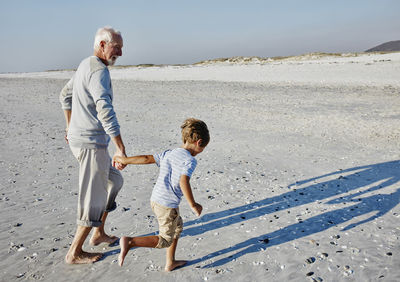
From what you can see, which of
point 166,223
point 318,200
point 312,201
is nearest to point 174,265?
point 166,223

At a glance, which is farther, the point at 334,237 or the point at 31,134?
the point at 31,134

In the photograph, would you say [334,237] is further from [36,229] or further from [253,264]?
[36,229]

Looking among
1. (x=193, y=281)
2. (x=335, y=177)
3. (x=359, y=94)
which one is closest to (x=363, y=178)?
(x=335, y=177)

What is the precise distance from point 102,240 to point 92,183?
111 centimetres

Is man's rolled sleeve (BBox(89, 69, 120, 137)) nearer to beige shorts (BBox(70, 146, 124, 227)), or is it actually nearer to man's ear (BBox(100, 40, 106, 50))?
man's ear (BBox(100, 40, 106, 50))

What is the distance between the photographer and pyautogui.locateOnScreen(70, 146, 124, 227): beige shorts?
142 inches

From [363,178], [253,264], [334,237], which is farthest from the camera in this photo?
[363,178]

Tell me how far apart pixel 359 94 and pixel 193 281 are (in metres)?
16.9

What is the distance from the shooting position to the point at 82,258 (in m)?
3.98

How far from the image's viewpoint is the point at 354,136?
10.2 metres

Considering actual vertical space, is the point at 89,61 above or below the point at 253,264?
above

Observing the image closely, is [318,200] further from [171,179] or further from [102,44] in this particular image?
[102,44]

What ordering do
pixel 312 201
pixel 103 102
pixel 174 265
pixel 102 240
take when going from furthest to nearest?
1. pixel 312 201
2. pixel 102 240
3. pixel 174 265
4. pixel 103 102

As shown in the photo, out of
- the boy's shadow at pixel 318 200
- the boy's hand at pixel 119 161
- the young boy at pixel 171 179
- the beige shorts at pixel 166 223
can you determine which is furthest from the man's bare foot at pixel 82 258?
the boy's hand at pixel 119 161
